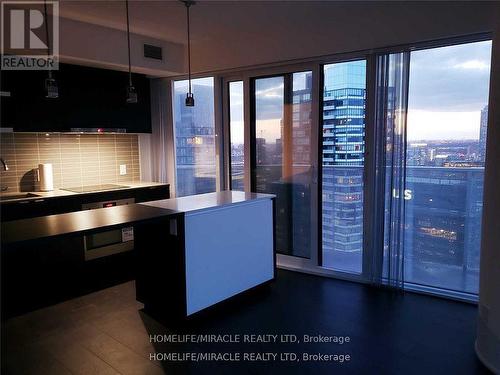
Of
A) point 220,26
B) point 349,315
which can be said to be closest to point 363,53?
point 220,26

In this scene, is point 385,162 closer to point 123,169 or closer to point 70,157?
point 123,169

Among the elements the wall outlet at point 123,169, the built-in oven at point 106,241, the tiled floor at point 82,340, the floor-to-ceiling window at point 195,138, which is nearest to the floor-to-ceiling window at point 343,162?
the floor-to-ceiling window at point 195,138

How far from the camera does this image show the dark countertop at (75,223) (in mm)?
2031

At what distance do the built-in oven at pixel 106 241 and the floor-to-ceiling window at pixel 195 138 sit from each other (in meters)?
0.98

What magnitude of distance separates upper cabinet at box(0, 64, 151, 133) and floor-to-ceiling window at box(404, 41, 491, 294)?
3.21 metres

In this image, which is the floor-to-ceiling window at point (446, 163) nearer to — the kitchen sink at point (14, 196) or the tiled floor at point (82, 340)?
the tiled floor at point (82, 340)

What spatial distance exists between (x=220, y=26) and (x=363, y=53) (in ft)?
4.70

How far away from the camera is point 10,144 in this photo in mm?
4078

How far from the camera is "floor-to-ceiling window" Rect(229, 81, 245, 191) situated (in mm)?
4742

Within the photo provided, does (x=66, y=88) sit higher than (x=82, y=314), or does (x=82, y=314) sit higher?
(x=66, y=88)

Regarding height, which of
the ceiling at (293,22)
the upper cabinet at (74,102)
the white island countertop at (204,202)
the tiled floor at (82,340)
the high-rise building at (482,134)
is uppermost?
the ceiling at (293,22)

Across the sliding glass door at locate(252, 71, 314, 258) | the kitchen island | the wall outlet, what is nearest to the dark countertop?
the kitchen island

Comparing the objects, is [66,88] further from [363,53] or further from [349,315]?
[349,315]

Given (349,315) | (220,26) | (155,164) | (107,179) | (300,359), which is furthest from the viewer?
(155,164)
